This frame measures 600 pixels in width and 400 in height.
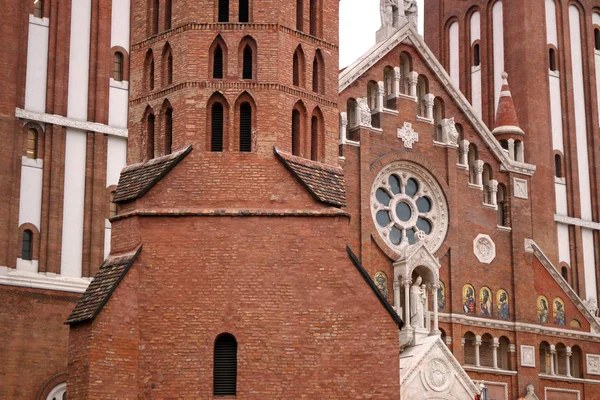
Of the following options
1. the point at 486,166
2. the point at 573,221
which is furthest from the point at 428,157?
the point at 573,221

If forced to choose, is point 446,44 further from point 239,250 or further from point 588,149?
point 239,250

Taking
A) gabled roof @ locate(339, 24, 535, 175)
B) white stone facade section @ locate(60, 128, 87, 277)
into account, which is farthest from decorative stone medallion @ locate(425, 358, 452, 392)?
white stone facade section @ locate(60, 128, 87, 277)

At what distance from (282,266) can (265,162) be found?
2.40m

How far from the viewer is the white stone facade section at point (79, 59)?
131 ft

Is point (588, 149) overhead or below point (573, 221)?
overhead

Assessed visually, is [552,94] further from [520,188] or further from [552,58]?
[520,188]

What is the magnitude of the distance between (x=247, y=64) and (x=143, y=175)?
11.4 ft

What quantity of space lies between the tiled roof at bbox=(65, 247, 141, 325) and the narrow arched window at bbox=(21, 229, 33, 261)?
12.0m

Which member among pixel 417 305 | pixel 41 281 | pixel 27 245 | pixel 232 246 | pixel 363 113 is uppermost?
pixel 363 113

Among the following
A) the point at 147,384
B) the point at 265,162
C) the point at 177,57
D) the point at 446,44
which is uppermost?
the point at 446,44

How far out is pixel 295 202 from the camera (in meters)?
26.1

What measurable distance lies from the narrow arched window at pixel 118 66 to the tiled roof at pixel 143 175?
14075 mm

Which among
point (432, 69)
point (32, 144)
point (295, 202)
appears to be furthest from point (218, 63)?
point (432, 69)

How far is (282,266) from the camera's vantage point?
2553 centimetres
